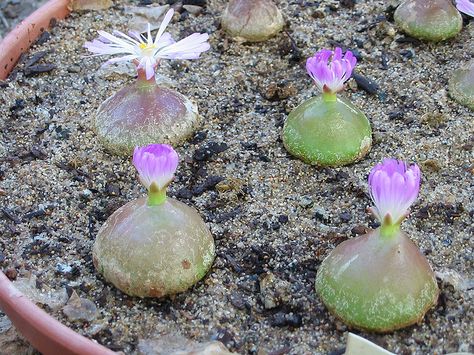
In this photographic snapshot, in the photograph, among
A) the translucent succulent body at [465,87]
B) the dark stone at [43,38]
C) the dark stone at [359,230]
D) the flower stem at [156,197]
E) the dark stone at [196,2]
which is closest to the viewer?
the flower stem at [156,197]

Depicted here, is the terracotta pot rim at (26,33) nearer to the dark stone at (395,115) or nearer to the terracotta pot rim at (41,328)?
the terracotta pot rim at (41,328)

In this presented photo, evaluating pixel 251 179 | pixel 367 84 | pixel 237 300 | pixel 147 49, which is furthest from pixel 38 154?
pixel 367 84

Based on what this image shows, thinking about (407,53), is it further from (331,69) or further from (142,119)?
(142,119)

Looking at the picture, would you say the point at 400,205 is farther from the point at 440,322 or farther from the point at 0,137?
the point at 0,137

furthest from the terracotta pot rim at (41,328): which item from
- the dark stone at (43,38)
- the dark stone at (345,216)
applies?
the dark stone at (43,38)

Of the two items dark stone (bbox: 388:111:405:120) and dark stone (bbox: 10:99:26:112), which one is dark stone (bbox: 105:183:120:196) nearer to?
dark stone (bbox: 10:99:26:112)

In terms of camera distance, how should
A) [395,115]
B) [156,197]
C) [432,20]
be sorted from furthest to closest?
[432,20] < [395,115] < [156,197]
